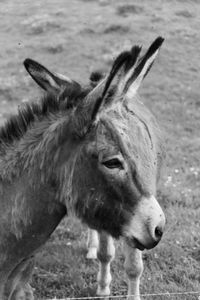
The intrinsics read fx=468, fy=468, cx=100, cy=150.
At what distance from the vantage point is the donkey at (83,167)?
9.55 feet

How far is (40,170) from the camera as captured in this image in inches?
127

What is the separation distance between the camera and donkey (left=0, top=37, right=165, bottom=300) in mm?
2910

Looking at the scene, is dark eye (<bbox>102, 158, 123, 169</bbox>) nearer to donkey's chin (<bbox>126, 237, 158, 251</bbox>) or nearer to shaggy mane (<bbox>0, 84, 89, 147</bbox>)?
donkey's chin (<bbox>126, 237, 158, 251</bbox>)

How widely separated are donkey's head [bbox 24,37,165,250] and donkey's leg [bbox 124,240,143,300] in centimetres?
157

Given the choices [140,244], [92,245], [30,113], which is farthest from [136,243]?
[92,245]

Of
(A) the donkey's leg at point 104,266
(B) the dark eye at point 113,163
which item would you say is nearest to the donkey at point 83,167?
(B) the dark eye at point 113,163

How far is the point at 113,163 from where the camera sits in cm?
292

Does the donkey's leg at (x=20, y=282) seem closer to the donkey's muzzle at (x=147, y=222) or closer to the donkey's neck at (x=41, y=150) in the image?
the donkey's neck at (x=41, y=150)

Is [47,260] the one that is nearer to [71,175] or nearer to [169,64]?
[71,175]

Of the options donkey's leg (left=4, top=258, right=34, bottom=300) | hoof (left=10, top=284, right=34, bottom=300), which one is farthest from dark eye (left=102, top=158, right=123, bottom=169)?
hoof (left=10, top=284, right=34, bottom=300)

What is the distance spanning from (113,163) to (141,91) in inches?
360

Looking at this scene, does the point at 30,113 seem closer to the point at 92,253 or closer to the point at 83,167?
the point at 83,167

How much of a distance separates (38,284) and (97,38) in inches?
436

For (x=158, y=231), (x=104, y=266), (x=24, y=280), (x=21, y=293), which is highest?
(x=158, y=231)
